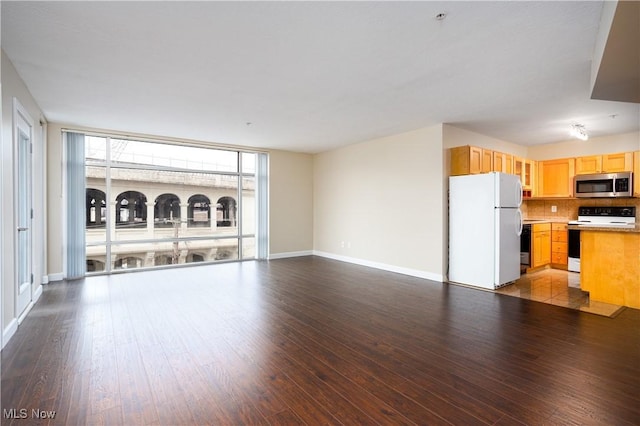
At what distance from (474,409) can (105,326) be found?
11.4 feet

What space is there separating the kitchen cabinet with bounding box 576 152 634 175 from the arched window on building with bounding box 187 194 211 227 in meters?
7.65

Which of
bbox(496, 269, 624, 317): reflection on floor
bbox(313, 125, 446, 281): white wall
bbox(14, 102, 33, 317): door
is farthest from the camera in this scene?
bbox(313, 125, 446, 281): white wall

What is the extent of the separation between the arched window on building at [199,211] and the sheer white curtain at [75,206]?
1.85 m

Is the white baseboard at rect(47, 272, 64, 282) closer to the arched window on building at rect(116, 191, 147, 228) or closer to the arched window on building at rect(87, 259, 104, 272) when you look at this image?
the arched window on building at rect(87, 259, 104, 272)

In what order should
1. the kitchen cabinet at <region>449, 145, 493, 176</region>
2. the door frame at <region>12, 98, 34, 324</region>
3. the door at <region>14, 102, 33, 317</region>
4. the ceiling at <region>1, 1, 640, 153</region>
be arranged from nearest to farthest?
1. the ceiling at <region>1, 1, 640, 153</region>
2. the door frame at <region>12, 98, 34, 324</region>
3. the door at <region>14, 102, 33, 317</region>
4. the kitchen cabinet at <region>449, 145, 493, 176</region>

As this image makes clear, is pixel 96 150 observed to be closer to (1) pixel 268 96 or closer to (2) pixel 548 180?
(1) pixel 268 96

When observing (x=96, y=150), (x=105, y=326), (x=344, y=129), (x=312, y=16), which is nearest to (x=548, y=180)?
(x=344, y=129)

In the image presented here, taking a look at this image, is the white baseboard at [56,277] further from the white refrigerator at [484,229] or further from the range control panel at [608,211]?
the range control panel at [608,211]

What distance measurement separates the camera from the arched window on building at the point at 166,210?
6305 millimetres

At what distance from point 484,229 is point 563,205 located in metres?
3.25

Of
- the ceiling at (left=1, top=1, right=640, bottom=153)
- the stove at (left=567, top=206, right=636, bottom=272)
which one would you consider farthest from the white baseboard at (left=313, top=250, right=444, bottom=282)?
the stove at (left=567, top=206, right=636, bottom=272)

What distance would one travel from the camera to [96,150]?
5.75 meters

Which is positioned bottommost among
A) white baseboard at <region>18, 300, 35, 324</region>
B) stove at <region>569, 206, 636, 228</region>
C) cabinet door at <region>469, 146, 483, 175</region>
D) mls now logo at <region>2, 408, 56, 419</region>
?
mls now logo at <region>2, 408, 56, 419</region>

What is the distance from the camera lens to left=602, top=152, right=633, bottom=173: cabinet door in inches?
214
